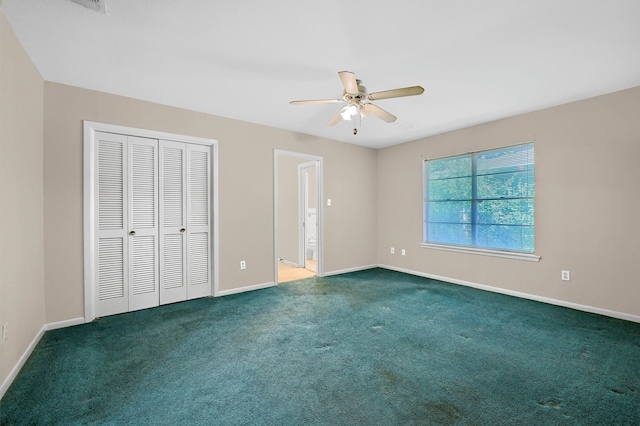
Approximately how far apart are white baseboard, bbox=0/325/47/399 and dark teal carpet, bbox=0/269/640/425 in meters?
0.04

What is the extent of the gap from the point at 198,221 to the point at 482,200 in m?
4.18

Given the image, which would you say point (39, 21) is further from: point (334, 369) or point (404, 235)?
point (404, 235)

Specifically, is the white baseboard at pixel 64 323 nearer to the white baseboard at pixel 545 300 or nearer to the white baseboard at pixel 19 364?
the white baseboard at pixel 19 364

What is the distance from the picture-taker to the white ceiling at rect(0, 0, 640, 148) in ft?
6.26

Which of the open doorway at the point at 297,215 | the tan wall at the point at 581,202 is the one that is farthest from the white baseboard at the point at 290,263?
the tan wall at the point at 581,202

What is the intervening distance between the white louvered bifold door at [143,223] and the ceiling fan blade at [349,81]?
8.33 ft

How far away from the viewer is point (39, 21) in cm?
200

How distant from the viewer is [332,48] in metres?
2.33

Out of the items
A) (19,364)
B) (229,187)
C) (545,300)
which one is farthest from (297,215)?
(19,364)

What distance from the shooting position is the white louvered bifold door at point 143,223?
11.1 ft

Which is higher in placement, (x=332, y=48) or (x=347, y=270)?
(x=332, y=48)

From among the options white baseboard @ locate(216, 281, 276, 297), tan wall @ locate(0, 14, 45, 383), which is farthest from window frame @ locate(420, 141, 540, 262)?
tan wall @ locate(0, 14, 45, 383)

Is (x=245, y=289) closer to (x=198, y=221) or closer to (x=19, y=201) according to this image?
(x=198, y=221)

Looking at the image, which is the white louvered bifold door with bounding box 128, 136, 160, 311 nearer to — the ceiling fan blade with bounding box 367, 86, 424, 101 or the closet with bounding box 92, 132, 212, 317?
the closet with bounding box 92, 132, 212, 317
